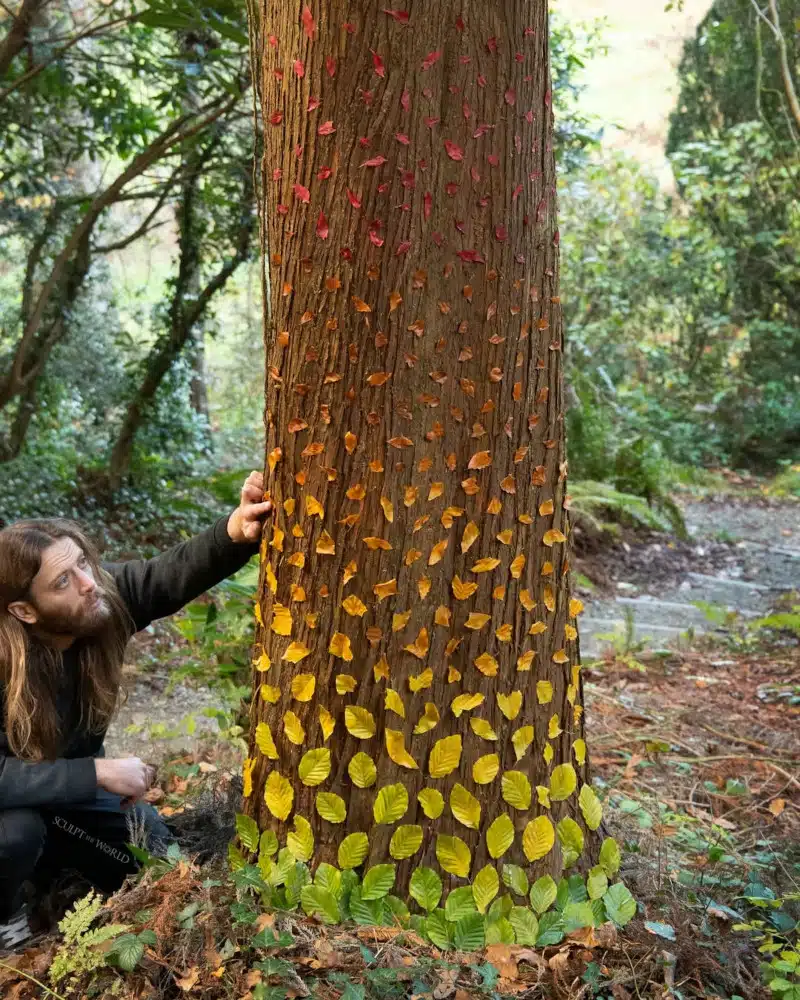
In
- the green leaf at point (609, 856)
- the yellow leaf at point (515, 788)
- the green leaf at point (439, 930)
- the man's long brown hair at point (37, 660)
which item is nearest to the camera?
the green leaf at point (439, 930)

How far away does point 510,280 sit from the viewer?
6.32 feet

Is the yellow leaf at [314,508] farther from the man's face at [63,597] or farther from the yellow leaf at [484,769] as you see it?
the man's face at [63,597]

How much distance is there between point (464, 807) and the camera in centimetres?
197

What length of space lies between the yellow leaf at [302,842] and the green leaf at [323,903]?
0.08m

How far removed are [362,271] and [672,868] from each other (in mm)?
1849

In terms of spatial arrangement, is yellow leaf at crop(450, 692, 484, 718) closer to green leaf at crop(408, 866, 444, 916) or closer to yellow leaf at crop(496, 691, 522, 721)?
yellow leaf at crop(496, 691, 522, 721)

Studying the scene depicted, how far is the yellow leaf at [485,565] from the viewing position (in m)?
1.94

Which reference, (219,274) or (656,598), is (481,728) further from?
(219,274)

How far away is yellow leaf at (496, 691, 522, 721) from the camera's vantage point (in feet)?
6.52

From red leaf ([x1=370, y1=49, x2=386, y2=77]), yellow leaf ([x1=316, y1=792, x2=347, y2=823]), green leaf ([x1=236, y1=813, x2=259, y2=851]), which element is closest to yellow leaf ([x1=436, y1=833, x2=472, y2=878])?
yellow leaf ([x1=316, y1=792, x2=347, y2=823])

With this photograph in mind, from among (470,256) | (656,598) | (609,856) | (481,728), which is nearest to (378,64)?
(470,256)

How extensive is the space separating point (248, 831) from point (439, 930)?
50 cm

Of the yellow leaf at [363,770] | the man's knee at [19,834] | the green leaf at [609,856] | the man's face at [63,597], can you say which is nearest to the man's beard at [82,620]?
the man's face at [63,597]

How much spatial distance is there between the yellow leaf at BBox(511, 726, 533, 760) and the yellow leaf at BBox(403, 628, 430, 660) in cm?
31
